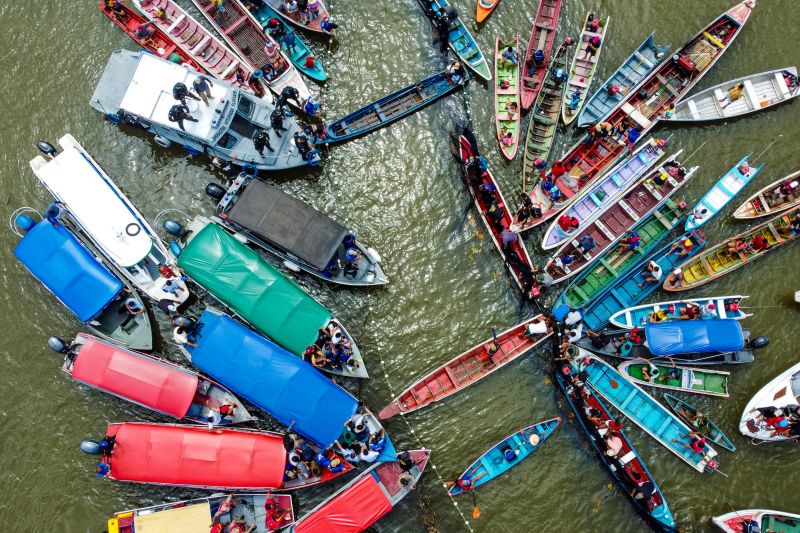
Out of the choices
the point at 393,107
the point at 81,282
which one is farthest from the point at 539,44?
the point at 81,282

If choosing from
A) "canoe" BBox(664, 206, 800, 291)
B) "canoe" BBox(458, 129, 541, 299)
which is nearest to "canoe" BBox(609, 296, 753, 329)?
"canoe" BBox(664, 206, 800, 291)

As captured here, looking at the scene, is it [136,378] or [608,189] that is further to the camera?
[608,189]

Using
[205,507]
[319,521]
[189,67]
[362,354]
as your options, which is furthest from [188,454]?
[189,67]

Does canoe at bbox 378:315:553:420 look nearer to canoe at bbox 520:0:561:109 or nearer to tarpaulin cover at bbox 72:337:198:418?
tarpaulin cover at bbox 72:337:198:418

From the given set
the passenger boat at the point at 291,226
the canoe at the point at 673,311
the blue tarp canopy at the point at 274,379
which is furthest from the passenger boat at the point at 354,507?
the canoe at the point at 673,311

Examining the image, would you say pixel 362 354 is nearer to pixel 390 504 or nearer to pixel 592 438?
pixel 390 504

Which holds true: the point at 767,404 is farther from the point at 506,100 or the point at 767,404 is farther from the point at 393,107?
the point at 393,107

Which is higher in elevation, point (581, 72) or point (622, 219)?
point (581, 72)
